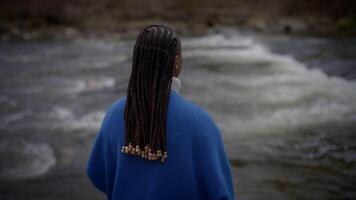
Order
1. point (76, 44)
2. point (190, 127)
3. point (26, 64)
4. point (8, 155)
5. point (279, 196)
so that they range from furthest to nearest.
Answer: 1. point (76, 44)
2. point (26, 64)
3. point (8, 155)
4. point (279, 196)
5. point (190, 127)

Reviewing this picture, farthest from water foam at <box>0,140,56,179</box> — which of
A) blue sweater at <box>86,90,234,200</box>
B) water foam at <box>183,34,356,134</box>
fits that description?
blue sweater at <box>86,90,234,200</box>

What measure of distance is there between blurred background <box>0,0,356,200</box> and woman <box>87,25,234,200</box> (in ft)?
9.94

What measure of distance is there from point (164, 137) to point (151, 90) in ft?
0.62

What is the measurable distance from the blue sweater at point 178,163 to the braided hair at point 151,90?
34 millimetres

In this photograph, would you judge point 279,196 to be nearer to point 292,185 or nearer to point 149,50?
point 292,185

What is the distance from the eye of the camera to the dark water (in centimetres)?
529

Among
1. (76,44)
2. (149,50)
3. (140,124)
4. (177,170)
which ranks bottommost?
(76,44)

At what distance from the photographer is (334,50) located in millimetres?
14453

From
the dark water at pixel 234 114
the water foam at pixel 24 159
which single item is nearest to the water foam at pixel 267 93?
the dark water at pixel 234 114

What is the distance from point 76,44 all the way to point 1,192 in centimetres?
1508

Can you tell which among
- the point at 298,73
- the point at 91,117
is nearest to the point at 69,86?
the point at 91,117

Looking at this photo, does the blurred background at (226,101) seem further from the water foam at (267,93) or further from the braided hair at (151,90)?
the braided hair at (151,90)

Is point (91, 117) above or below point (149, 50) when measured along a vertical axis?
below

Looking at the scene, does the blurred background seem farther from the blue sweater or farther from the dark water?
the blue sweater
